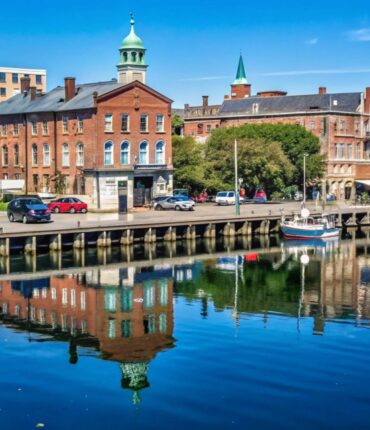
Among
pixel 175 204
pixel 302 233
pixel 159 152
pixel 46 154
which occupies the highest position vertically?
pixel 159 152

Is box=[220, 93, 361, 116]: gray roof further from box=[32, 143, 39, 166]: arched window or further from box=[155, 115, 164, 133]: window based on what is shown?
box=[32, 143, 39, 166]: arched window

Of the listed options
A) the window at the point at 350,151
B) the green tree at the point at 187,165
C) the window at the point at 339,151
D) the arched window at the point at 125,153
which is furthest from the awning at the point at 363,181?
the arched window at the point at 125,153

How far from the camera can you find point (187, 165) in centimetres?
9475

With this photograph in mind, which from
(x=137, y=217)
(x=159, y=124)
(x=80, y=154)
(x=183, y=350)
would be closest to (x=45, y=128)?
(x=80, y=154)

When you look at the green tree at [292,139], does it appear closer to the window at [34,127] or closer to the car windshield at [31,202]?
the window at [34,127]

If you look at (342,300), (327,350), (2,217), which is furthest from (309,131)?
(327,350)

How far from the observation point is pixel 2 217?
71562 millimetres

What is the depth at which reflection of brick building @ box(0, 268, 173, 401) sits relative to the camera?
3222 cm

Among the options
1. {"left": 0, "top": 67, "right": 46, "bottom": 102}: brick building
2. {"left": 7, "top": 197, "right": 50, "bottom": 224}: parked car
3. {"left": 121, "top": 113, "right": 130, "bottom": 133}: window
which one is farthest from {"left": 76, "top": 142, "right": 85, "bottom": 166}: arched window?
{"left": 0, "top": 67, "right": 46, "bottom": 102}: brick building

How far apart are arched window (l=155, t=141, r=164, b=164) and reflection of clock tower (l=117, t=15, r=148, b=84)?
6.43 meters

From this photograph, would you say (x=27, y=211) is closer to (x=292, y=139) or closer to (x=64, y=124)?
(x=64, y=124)

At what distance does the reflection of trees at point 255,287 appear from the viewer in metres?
42.3

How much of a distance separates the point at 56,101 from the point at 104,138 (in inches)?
383

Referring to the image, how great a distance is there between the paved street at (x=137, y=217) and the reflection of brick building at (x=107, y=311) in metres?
A: 11.6
